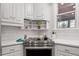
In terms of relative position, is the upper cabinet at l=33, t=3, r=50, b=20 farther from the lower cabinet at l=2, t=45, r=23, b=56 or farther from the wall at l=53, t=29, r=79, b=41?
the lower cabinet at l=2, t=45, r=23, b=56

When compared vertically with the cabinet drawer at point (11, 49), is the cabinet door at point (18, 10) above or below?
above

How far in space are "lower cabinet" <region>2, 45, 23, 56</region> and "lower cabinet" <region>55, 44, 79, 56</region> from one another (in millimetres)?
857

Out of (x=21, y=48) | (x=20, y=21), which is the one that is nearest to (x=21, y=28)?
(x=20, y=21)

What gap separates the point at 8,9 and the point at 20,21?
21.3 inches

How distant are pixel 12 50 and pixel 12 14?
2.77 feet

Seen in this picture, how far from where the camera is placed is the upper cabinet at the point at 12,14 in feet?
8.00

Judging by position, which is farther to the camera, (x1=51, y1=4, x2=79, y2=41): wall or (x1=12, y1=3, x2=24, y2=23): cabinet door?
(x1=51, y1=4, x2=79, y2=41): wall

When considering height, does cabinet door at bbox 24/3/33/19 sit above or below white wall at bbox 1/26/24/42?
above

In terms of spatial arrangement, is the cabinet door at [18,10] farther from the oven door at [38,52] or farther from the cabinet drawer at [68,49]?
the cabinet drawer at [68,49]

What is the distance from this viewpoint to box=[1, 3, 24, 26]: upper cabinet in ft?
8.00

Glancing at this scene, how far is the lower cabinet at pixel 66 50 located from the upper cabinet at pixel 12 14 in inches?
44.9

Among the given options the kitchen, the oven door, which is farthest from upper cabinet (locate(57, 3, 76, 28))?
the oven door

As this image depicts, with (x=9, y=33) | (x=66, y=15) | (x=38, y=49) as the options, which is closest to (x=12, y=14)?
(x=9, y=33)

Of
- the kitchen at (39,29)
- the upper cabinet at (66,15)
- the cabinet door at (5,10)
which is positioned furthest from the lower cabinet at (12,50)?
the upper cabinet at (66,15)
